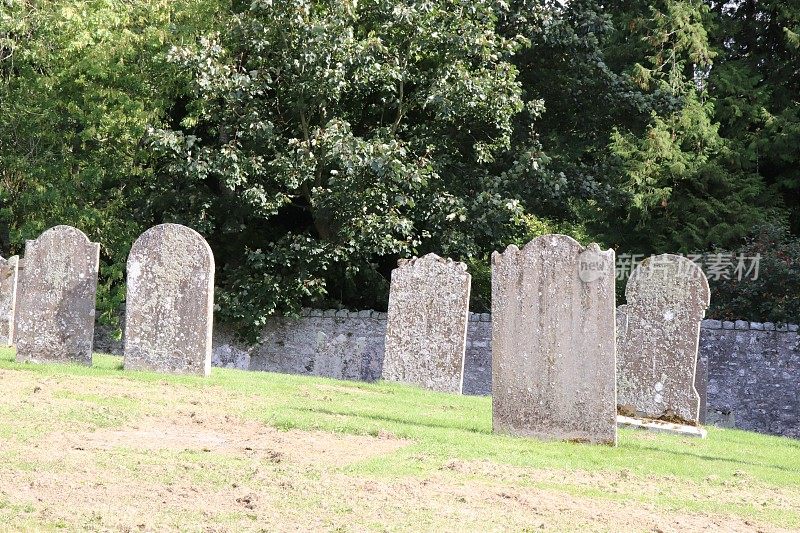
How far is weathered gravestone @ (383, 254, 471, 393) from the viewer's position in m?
14.0

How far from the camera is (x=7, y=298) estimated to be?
54.7 feet

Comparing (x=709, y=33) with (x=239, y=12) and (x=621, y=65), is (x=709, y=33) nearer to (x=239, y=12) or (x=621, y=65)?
(x=621, y=65)

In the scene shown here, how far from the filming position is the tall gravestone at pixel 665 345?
11.9m

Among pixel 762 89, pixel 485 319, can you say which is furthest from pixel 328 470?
pixel 762 89

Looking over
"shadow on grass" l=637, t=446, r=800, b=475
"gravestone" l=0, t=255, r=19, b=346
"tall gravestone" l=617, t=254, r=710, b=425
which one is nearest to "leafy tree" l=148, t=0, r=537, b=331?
"gravestone" l=0, t=255, r=19, b=346

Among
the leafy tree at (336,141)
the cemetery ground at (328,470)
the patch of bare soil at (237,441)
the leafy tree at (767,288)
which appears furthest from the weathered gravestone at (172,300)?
the leafy tree at (767,288)

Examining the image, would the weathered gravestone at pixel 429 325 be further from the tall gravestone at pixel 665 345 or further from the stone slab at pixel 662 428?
the stone slab at pixel 662 428

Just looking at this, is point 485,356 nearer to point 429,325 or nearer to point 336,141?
point 336,141

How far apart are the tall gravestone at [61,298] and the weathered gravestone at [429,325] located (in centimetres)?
401

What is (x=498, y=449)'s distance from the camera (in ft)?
27.9

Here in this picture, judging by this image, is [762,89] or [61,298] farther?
[762,89]

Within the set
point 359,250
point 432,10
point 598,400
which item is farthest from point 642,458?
point 432,10

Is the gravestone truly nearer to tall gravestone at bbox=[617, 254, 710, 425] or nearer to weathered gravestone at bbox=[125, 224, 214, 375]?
weathered gravestone at bbox=[125, 224, 214, 375]

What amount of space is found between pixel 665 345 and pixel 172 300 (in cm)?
567
